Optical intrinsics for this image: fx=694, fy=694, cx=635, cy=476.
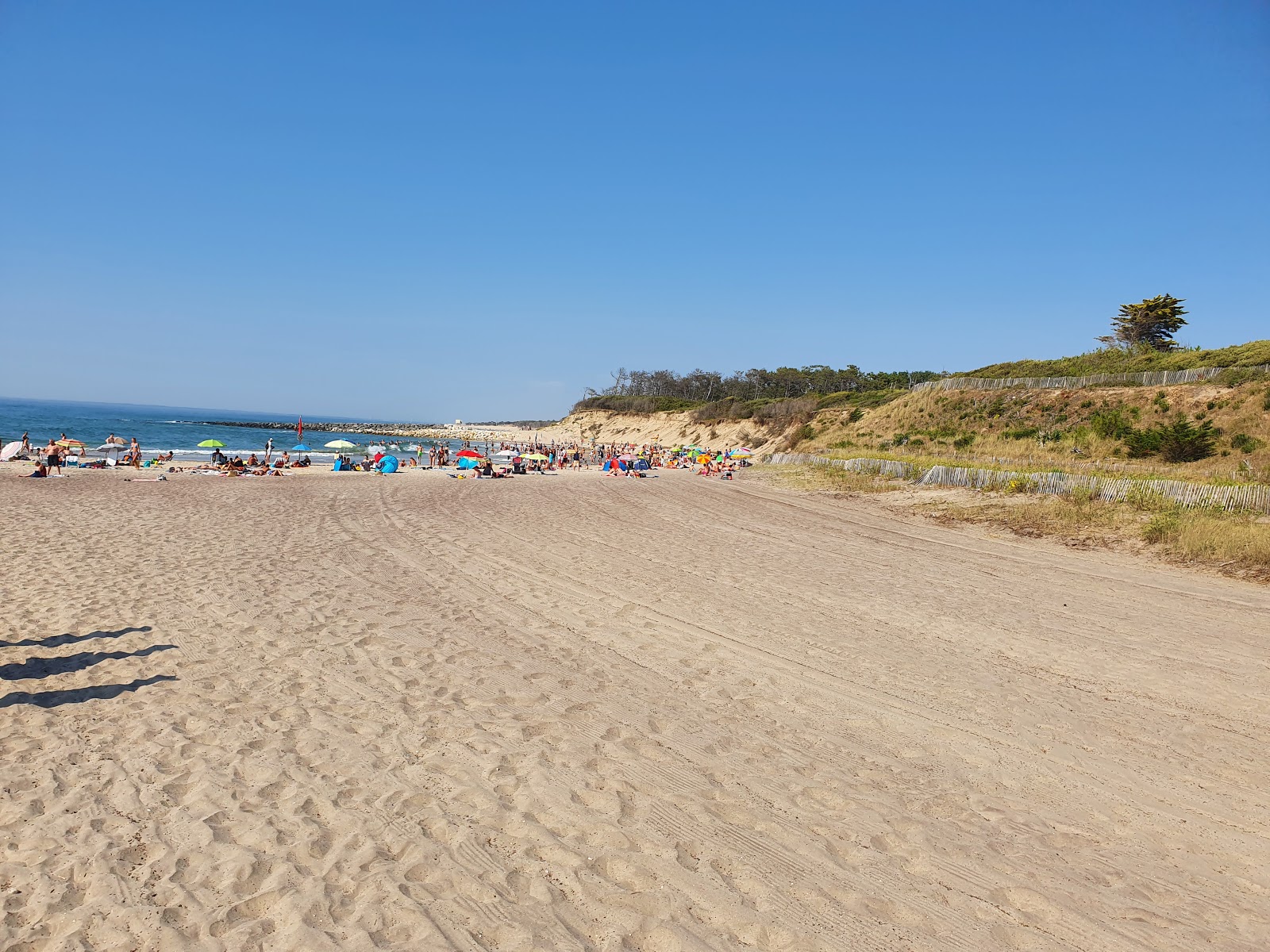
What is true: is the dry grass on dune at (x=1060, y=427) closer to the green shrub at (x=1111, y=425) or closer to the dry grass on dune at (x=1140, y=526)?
the green shrub at (x=1111, y=425)

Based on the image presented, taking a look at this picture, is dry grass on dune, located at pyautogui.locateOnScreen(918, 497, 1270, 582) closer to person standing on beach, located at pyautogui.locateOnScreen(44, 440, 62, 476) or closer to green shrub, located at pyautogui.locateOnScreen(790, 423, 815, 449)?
green shrub, located at pyautogui.locateOnScreen(790, 423, 815, 449)

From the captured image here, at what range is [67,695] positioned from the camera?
5223 millimetres

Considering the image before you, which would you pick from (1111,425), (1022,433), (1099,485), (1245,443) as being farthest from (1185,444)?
(1099,485)

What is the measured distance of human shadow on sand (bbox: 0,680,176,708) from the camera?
5.06 meters

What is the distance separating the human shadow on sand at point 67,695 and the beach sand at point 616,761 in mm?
37

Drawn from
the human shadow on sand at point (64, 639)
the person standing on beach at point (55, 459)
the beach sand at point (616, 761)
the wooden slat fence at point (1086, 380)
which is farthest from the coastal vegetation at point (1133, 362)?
the person standing on beach at point (55, 459)

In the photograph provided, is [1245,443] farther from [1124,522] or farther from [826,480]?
[1124,522]

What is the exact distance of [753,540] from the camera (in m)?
14.0

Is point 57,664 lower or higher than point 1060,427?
lower

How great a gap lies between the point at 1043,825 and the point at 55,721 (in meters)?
6.45

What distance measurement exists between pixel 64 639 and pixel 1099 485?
19.0 meters

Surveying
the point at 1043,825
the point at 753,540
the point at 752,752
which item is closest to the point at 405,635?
the point at 752,752

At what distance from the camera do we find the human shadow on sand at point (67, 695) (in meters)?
5.06

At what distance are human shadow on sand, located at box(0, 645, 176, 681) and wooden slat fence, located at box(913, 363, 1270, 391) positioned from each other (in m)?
39.6
